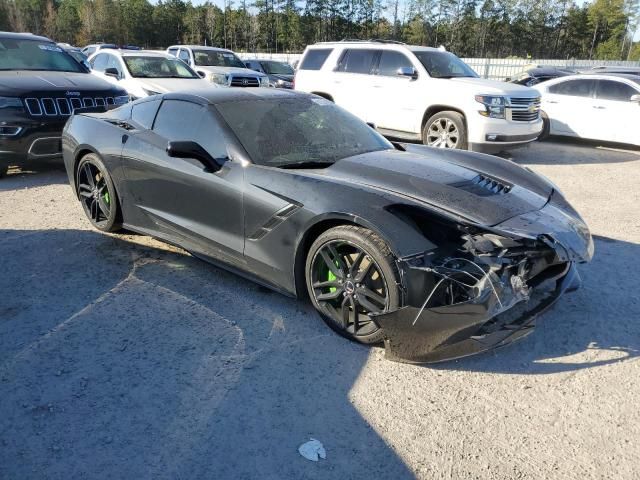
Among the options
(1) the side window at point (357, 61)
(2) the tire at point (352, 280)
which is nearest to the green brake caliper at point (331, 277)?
(2) the tire at point (352, 280)

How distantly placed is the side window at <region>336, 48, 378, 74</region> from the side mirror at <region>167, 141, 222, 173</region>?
→ 7.13 m

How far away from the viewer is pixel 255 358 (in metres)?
3.12

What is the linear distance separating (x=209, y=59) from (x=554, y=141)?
31.3 feet

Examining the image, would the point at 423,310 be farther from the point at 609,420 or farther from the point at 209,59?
the point at 209,59

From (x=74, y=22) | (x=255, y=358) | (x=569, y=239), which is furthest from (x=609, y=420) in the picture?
(x=74, y=22)

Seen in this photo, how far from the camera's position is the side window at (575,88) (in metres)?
10.8

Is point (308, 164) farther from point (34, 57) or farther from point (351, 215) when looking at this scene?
point (34, 57)

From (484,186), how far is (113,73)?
9.60 metres

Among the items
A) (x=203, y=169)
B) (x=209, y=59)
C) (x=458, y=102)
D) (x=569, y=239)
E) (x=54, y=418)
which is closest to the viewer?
(x=54, y=418)

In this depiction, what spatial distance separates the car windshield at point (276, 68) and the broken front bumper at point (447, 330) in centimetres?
1915

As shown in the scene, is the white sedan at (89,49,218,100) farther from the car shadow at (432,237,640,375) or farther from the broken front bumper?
the broken front bumper

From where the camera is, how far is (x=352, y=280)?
319cm

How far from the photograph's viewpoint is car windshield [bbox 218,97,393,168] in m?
3.76

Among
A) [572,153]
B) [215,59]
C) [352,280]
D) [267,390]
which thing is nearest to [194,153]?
[352,280]
